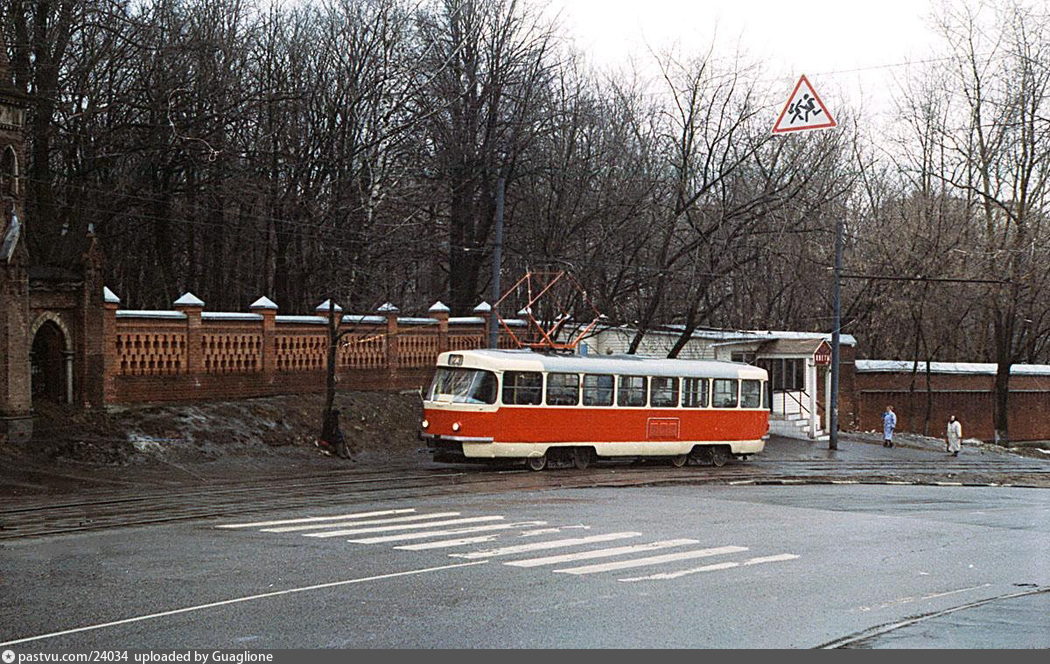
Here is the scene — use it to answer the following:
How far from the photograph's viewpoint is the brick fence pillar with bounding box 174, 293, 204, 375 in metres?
31.6

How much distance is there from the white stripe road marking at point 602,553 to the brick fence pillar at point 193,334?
18.3 metres

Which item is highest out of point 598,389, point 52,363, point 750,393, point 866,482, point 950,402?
point 52,363

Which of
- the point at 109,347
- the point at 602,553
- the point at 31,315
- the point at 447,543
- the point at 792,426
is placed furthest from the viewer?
the point at 792,426

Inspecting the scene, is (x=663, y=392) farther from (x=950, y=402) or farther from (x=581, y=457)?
(x=950, y=402)

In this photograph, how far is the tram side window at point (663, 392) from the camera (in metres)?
31.7

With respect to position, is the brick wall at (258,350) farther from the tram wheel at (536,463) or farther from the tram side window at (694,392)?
the tram side window at (694,392)

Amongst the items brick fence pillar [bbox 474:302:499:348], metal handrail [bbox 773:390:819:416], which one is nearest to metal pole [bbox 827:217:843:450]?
metal handrail [bbox 773:390:819:416]

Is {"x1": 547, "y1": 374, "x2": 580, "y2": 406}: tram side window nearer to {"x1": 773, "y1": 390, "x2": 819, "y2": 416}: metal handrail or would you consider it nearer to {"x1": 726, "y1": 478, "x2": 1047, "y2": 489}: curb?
{"x1": 726, "y1": 478, "x2": 1047, "y2": 489}: curb

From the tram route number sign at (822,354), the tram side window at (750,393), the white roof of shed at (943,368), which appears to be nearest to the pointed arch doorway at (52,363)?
→ the tram side window at (750,393)

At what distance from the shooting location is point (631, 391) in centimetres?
3111

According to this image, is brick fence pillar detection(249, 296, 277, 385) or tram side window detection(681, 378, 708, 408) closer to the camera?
tram side window detection(681, 378, 708, 408)

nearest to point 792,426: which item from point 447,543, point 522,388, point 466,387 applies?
point 522,388

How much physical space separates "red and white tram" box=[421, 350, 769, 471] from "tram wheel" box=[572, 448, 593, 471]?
0.02 m

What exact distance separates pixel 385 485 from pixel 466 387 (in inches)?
175
